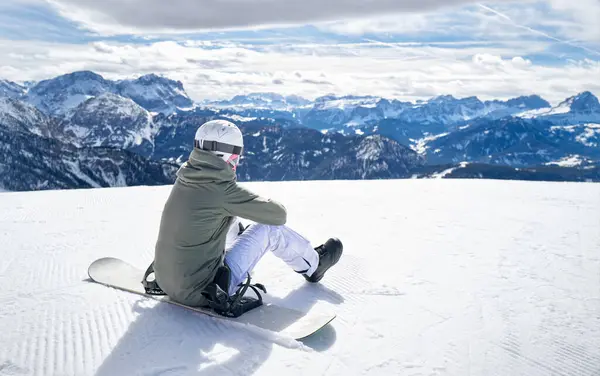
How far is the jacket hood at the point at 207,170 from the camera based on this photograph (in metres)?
4.34

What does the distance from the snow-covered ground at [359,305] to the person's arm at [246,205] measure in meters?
1.13

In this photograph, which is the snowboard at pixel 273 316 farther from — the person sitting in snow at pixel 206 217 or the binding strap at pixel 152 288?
the person sitting in snow at pixel 206 217

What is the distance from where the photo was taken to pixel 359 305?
5.32m

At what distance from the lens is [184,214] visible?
4383 mm

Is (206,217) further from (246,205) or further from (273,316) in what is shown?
(273,316)

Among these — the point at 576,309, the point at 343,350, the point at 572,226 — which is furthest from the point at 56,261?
the point at 572,226

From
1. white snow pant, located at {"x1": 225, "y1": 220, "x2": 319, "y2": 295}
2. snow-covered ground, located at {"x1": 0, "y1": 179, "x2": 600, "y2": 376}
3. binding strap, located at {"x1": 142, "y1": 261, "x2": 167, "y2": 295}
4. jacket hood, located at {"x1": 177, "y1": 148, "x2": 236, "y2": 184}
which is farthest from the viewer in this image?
binding strap, located at {"x1": 142, "y1": 261, "x2": 167, "y2": 295}

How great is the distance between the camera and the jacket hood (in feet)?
14.2

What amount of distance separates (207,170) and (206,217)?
0.45 metres

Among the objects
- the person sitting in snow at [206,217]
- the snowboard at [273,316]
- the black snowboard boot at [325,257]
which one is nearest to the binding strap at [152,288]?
the snowboard at [273,316]

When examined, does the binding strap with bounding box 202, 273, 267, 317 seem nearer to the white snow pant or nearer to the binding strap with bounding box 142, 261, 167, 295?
→ the white snow pant

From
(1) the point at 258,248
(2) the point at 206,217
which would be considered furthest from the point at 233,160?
(1) the point at 258,248

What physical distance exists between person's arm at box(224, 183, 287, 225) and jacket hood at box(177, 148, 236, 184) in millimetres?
131

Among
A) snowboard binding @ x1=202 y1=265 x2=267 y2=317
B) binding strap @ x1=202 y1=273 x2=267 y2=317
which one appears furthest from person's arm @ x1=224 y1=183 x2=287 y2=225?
binding strap @ x1=202 y1=273 x2=267 y2=317
